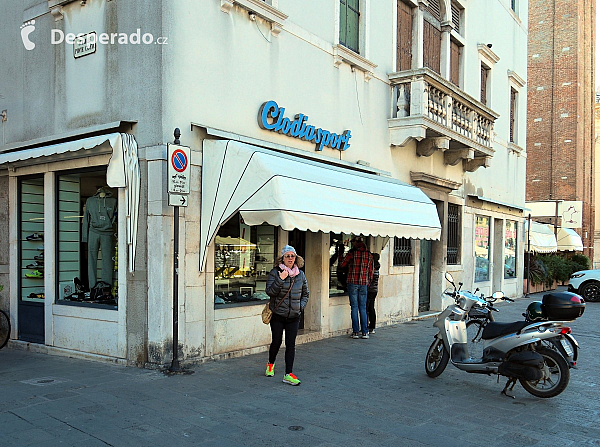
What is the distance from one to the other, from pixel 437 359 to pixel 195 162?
417cm

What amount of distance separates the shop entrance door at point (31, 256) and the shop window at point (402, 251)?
716 cm

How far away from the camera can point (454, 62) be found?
15.9 metres

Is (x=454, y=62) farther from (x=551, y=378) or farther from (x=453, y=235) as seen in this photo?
(x=551, y=378)

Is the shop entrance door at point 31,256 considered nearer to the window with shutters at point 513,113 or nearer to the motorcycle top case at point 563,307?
the motorcycle top case at point 563,307

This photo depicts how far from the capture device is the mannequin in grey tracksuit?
8.58m

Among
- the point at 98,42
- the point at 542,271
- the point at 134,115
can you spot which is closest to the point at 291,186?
the point at 134,115

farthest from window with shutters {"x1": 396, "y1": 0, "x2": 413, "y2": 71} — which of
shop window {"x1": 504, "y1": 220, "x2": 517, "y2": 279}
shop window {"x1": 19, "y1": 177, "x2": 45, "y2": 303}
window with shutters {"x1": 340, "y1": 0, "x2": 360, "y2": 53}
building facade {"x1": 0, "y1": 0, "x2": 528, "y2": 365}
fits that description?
shop window {"x1": 504, "y1": 220, "x2": 517, "y2": 279}

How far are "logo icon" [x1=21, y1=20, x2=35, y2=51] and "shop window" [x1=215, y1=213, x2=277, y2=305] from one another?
456cm

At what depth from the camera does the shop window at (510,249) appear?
19.8m

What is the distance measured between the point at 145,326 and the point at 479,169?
12.5 meters

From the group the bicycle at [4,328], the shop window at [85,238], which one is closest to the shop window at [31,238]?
the bicycle at [4,328]

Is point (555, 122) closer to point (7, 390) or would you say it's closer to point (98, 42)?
point (98, 42)

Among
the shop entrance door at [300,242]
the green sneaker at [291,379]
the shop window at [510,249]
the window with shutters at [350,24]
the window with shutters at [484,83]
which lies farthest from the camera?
the shop window at [510,249]

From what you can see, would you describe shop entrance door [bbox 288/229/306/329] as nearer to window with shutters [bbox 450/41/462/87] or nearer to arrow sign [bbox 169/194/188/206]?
arrow sign [bbox 169/194/188/206]
